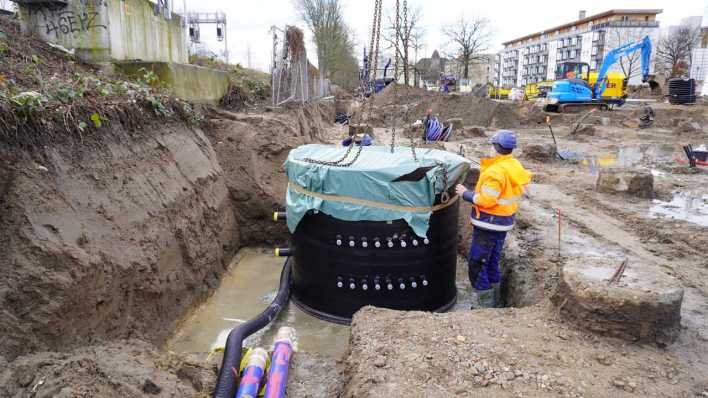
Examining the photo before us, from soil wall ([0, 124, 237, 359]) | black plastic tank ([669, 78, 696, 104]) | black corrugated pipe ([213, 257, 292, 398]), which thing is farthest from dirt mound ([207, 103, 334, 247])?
black plastic tank ([669, 78, 696, 104])

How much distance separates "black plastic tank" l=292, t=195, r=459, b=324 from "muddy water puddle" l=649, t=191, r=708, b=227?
14.1 ft

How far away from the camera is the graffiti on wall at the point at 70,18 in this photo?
22.4ft

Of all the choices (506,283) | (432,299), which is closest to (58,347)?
(432,299)

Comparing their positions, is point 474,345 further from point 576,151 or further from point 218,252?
point 576,151

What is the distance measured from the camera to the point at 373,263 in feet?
15.1

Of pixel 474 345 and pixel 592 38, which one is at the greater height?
pixel 592 38

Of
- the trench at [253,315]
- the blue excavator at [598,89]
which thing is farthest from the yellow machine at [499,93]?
the trench at [253,315]

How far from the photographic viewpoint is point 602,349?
3.13 m

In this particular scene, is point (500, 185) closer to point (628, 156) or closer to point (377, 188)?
point (377, 188)

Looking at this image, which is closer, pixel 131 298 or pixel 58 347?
pixel 58 347

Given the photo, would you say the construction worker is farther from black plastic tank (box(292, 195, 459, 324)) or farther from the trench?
the trench

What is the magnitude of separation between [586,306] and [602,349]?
0.31 m

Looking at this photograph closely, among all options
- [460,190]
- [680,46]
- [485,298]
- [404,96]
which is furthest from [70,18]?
[680,46]

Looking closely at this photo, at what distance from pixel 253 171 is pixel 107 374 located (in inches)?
199
